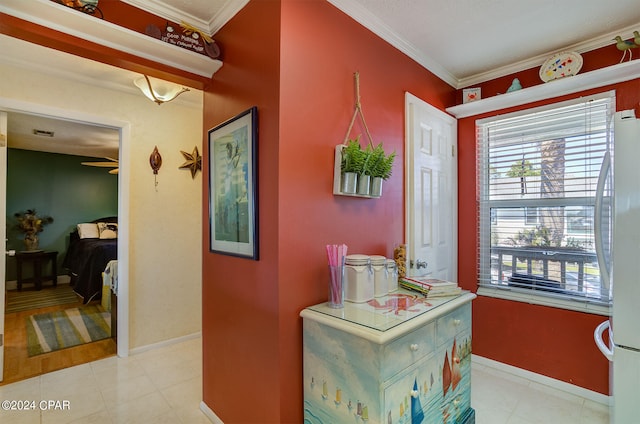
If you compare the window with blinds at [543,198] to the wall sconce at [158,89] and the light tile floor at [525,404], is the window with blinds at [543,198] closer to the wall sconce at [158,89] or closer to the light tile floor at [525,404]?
the light tile floor at [525,404]

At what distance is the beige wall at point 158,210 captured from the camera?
2.88m

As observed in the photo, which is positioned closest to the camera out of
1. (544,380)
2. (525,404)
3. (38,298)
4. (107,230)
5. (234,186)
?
(234,186)

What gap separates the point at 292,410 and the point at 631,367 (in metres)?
1.62

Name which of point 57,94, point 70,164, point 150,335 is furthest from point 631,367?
point 70,164

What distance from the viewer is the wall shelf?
2.07 m

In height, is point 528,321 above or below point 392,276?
below

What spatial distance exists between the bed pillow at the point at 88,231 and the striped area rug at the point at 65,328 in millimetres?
1757

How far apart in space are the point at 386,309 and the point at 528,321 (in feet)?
5.62

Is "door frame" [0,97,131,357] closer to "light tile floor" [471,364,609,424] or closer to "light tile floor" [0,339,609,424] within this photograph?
"light tile floor" [0,339,609,424]

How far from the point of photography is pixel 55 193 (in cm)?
581

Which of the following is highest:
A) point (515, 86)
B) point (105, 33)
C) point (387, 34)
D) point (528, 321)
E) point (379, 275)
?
point (387, 34)

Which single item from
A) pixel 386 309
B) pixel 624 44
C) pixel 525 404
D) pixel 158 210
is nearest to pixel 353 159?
pixel 386 309

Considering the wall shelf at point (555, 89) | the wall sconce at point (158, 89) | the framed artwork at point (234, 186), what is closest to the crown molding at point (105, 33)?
the framed artwork at point (234, 186)

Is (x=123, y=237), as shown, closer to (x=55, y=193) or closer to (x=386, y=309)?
(x=386, y=309)
